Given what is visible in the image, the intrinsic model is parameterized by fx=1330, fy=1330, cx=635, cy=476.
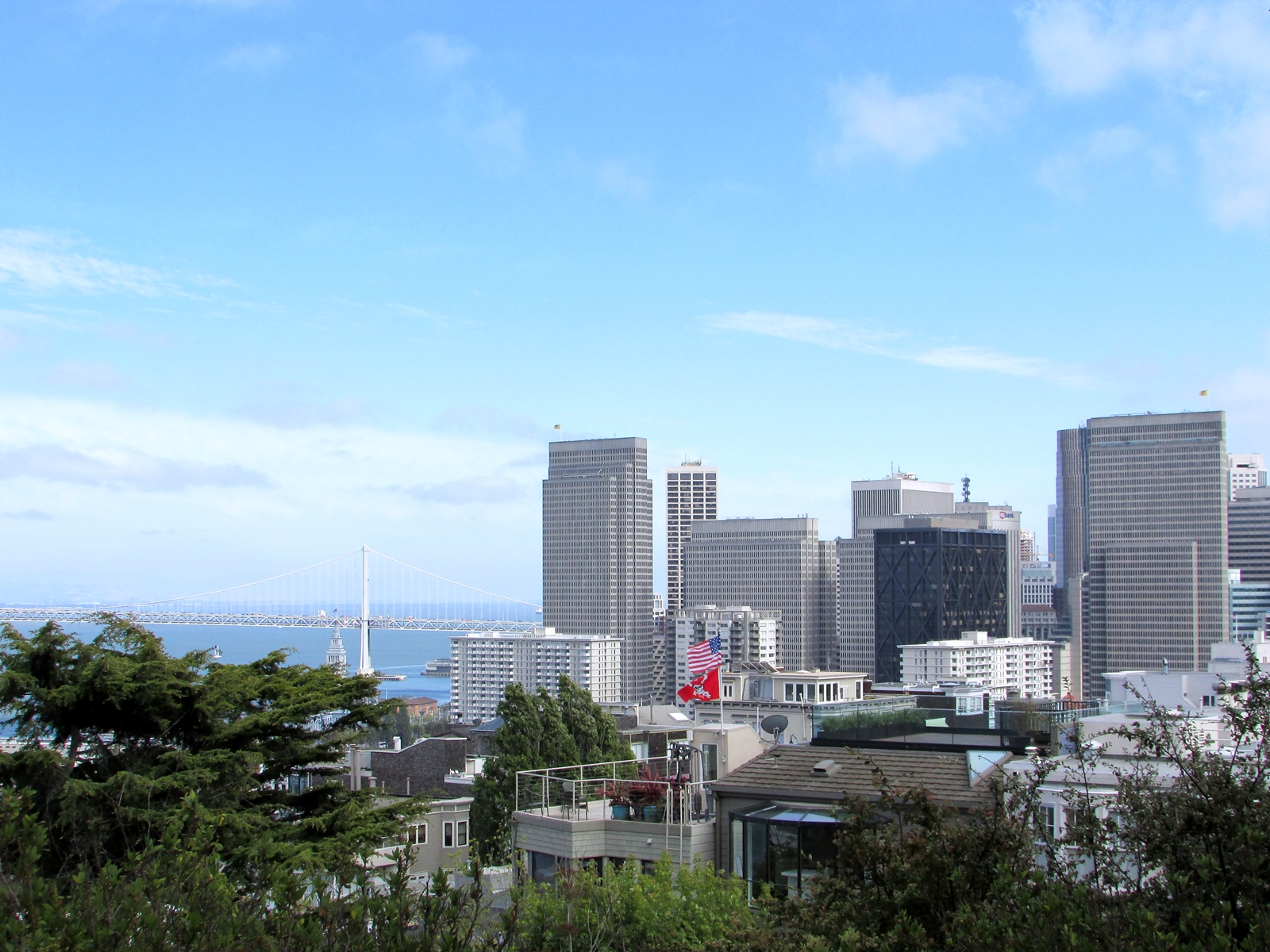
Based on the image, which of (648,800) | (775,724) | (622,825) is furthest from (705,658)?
(622,825)

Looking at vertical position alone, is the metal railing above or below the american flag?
below

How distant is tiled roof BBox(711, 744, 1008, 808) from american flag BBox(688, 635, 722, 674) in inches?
643

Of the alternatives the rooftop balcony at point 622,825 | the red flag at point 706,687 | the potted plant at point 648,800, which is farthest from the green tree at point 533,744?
the potted plant at point 648,800

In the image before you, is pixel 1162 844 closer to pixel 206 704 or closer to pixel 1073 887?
pixel 1073 887

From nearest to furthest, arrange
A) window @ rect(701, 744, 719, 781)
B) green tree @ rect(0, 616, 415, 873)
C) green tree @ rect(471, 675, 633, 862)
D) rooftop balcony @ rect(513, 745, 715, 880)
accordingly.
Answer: green tree @ rect(0, 616, 415, 873) < rooftop balcony @ rect(513, 745, 715, 880) < window @ rect(701, 744, 719, 781) < green tree @ rect(471, 675, 633, 862)

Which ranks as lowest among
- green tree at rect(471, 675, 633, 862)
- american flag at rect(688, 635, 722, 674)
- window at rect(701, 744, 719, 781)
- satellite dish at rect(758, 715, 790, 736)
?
green tree at rect(471, 675, 633, 862)

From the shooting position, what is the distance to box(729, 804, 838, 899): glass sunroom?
51.9 feet

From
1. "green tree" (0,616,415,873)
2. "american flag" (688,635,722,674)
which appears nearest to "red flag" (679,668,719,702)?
"american flag" (688,635,722,674)

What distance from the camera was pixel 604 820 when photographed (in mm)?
17375

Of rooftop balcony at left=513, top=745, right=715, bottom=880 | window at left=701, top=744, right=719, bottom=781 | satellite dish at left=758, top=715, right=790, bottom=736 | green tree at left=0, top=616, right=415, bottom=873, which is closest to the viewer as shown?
green tree at left=0, top=616, right=415, bottom=873

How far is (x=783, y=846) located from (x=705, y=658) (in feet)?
68.9

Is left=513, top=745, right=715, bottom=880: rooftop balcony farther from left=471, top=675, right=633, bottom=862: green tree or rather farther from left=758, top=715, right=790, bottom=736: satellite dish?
left=471, top=675, right=633, bottom=862: green tree

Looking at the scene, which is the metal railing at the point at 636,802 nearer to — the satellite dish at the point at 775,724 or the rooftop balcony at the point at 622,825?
the rooftop balcony at the point at 622,825

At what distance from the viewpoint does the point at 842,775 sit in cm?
1716
